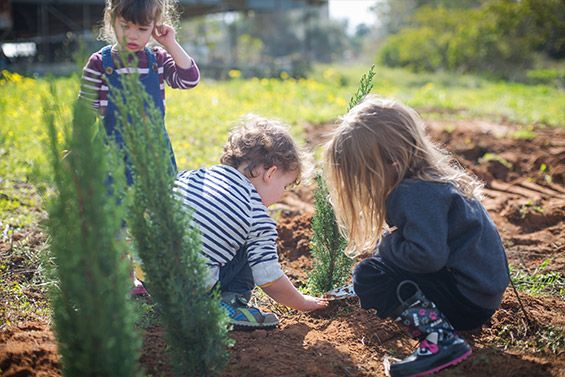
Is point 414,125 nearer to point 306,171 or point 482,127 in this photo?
point 306,171

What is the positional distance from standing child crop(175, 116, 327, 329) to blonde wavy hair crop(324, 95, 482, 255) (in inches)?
16.4

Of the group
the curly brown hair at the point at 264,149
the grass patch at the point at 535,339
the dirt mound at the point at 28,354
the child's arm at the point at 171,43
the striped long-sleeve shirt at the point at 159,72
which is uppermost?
the child's arm at the point at 171,43

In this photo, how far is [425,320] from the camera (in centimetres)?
254

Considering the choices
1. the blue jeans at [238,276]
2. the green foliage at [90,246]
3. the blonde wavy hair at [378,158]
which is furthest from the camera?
the blue jeans at [238,276]

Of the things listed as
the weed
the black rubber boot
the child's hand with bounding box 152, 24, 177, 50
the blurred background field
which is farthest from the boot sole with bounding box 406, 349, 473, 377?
the weed

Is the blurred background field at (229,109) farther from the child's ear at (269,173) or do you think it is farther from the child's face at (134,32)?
the child's ear at (269,173)

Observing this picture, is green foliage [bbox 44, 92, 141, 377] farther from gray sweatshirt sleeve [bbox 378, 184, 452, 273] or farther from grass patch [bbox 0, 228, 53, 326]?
gray sweatshirt sleeve [bbox 378, 184, 452, 273]

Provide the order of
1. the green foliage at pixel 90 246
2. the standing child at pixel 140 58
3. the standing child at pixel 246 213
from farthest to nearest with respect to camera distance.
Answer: the standing child at pixel 140 58, the standing child at pixel 246 213, the green foliage at pixel 90 246

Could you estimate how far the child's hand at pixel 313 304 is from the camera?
2941mm

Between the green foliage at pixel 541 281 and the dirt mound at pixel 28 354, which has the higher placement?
the dirt mound at pixel 28 354

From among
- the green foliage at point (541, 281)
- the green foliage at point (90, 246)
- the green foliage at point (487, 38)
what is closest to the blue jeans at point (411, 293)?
the green foliage at point (541, 281)

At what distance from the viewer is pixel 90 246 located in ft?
5.61

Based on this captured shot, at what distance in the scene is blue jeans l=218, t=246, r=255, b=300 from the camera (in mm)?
3047

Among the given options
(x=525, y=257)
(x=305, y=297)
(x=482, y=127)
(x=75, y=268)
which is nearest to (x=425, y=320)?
(x=305, y=297)
